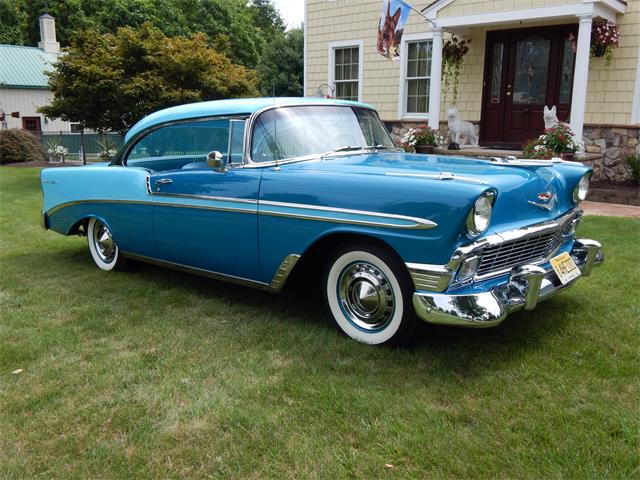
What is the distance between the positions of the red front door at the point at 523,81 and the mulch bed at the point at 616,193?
1.97 m

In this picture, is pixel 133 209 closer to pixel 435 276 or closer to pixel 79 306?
pixel 79 306

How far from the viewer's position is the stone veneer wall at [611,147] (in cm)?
1055

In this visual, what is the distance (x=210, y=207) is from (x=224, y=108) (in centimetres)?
82

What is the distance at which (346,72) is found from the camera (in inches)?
583

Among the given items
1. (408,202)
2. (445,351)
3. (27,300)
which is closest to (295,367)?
(445,351)

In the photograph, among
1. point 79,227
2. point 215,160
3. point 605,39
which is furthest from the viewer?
point 605,39

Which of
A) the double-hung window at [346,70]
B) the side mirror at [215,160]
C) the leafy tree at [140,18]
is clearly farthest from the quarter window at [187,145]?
the leafy tree at [140,18]

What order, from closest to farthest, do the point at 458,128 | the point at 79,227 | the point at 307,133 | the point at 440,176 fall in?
the point at 440,176 < the point at 307,133 < the point at 79,227 < the point at 458,128

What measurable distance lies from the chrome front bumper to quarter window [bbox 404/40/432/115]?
10.6 m

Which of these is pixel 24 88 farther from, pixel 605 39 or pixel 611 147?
pixel 611 147

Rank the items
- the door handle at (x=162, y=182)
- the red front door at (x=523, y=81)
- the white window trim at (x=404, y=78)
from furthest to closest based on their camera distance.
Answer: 1. the white window trim at (x=404, y=78)
2. the red front door at (x=523, y=81)
3. the door handle at (x=162, y=182)

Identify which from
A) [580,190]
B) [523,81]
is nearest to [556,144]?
[523,81]

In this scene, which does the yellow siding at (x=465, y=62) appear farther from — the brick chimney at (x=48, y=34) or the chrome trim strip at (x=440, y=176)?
the brick chimney at (x=48, y=34)

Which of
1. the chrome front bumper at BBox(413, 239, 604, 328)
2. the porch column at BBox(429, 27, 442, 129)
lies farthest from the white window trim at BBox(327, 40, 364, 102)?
the chrome front bumper at BBox(413, 239, 604, 328)
